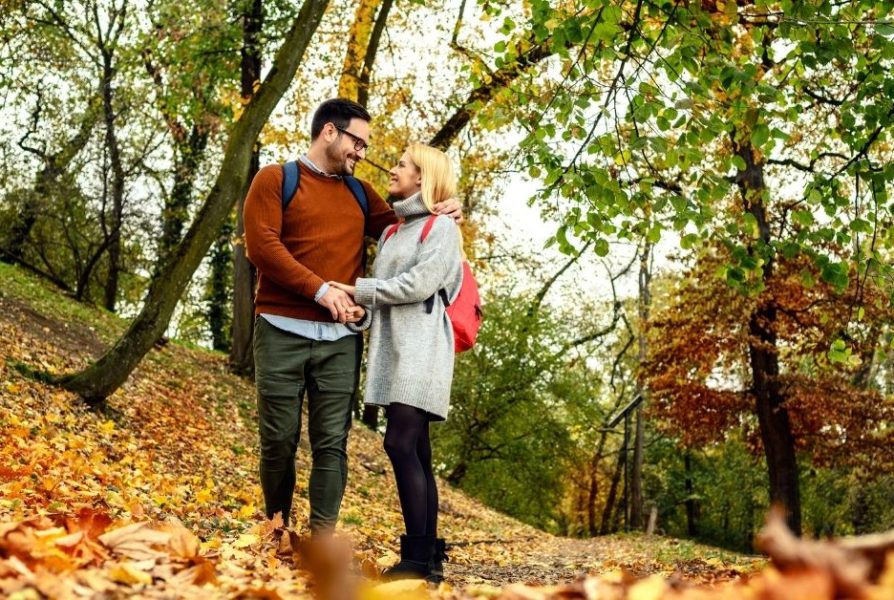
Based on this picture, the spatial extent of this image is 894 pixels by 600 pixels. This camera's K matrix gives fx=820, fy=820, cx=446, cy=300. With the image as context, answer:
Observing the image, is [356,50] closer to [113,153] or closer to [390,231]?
[113,153]

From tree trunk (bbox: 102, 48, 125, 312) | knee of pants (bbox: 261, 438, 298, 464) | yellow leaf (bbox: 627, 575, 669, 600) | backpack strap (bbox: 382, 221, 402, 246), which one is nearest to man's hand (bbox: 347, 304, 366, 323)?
backpack strap (bbox: 382, 221, 402, 246)

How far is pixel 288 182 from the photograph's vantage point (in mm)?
4023

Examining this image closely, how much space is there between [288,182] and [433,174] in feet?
2.43

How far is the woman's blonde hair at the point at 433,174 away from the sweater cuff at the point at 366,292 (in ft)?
1.47

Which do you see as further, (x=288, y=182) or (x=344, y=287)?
(x=288, y=182)

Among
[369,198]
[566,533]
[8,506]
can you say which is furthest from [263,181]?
[566,533]

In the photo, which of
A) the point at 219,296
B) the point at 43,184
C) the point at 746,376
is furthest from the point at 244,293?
the point at 746,376

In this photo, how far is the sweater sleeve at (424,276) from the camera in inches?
141

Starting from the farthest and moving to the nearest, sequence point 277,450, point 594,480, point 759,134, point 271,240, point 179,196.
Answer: point 594,480 → point 179,196 → point 759,134 → point 277,450 → point 271,240

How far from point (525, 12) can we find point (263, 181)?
9.00 metres

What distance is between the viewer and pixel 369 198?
14.3ft

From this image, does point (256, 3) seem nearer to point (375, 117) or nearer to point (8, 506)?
point (375, 117)

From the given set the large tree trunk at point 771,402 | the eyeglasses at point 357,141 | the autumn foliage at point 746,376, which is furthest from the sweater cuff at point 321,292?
the large tree trunk at point 771,402

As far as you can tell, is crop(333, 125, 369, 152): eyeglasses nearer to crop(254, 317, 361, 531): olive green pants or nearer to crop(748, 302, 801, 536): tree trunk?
crop(254, 317, 361, 531): olive green pants
